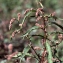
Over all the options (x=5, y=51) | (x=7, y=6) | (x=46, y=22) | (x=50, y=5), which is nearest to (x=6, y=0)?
(x=7, y=6)

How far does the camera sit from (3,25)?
6.71m

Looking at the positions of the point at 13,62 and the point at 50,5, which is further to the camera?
the point at 50,5

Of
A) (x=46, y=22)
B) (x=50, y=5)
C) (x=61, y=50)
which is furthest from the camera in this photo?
(x=50, y=5)

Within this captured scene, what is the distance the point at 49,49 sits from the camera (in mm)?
3271

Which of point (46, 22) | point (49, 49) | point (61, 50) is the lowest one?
point (61, 50)

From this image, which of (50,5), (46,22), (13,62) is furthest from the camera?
(50,5)

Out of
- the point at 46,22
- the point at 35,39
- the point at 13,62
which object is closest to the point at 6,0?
the point at 35,39

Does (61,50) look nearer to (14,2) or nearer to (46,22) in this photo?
(46,22)

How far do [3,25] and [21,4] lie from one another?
1139 mm

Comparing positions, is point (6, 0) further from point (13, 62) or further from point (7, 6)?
point (13, 62)

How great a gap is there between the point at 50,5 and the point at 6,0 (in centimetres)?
113

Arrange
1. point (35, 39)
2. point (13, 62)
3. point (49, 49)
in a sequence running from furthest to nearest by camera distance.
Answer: point (35, 39) < point (13, 62) < point (49, 49)

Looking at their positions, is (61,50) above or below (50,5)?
below

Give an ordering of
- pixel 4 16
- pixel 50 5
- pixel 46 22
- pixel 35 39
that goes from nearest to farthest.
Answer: pixel 46 22
pixel 35 39
pixel 4 16
pixel 50 5
